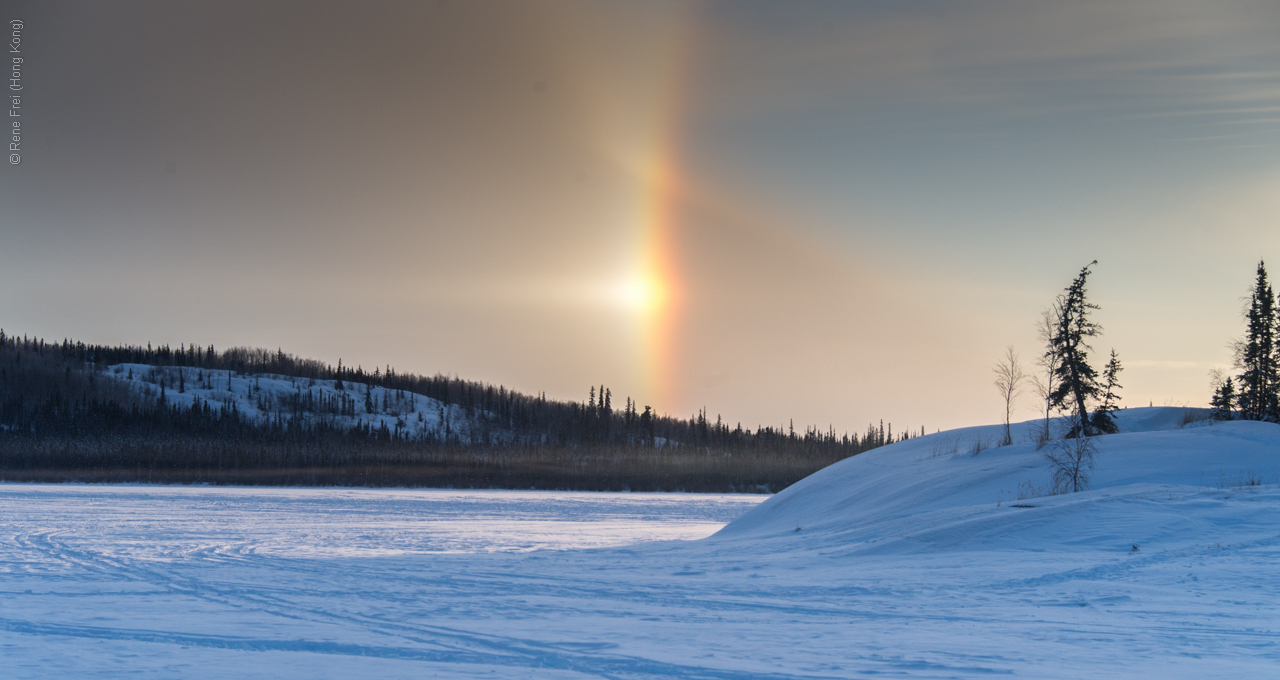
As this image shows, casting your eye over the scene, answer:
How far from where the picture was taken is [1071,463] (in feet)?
78.0

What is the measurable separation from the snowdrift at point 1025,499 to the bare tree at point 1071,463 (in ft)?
0.98

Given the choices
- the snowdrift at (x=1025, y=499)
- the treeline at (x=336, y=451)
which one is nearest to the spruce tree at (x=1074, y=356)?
the snowdrift at (x=1025, y=499)

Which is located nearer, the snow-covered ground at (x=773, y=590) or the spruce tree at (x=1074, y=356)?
the snow-covered ground at (x=773, y=590)

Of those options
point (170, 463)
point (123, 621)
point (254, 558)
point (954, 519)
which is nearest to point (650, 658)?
point (123, 621)

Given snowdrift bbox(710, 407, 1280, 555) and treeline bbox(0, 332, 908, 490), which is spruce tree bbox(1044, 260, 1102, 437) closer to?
snowdrift bbox(710, 407, 1280, 555)

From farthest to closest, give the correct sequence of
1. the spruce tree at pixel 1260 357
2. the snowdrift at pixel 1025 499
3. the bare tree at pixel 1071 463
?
the spruce tree at pixel 1260 357, the bare tree at pixel 1071 463, the snowdrift at pixel 1025 499

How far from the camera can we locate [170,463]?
4941 inches

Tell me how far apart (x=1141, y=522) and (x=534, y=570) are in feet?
→ 43.9

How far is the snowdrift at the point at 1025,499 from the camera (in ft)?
57.3

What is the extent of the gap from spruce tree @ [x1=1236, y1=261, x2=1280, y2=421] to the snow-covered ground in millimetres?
23143

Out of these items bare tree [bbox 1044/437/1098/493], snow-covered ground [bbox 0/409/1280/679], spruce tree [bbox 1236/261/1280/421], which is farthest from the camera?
spruce tree [bbox 1236/261/1280/421]

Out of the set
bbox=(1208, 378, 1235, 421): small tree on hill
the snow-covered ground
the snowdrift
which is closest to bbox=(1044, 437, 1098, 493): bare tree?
the snowdrift

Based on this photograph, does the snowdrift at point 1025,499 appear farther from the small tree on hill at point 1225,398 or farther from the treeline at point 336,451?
the treeline at point 336,451

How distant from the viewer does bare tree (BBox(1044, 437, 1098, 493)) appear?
23.2 m
